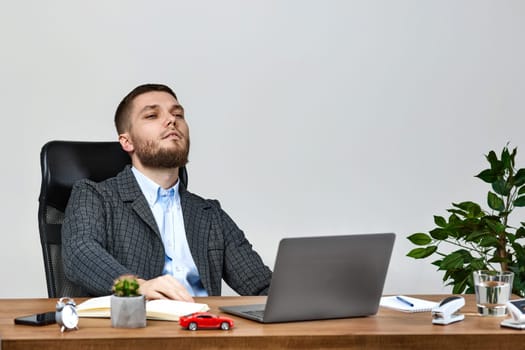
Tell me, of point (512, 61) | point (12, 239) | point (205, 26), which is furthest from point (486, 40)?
point (12, 239)

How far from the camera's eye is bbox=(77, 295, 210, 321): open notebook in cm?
188

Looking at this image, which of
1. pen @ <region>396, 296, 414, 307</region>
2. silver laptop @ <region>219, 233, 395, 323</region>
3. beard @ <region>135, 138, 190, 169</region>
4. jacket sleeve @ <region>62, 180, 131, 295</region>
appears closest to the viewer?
silver laptop @ <region>219, 233, 395, 323</region>

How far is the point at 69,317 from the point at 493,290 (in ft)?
3.06

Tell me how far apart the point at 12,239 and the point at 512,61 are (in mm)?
2433

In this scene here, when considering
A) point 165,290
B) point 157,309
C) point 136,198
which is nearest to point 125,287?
point 157,309

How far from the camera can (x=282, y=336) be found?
1729 millimetres

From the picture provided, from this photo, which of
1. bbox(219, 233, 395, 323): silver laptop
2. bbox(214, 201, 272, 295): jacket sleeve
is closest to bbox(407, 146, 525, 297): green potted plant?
bbox(214, 201, 272, 295): jacket sleeve

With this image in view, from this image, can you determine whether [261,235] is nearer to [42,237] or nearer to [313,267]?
[42,237]

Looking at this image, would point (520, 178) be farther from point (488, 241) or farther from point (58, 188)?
point (58, 188)

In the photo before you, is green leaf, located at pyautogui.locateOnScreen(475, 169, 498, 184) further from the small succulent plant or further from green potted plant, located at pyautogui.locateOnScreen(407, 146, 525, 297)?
the small succulent plant

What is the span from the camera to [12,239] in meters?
3.85

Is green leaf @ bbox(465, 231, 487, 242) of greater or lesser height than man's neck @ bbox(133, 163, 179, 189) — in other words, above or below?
below

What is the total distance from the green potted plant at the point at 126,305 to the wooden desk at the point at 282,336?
2 centimetres

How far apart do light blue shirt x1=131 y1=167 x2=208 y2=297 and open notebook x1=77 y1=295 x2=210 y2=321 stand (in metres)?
0.73
